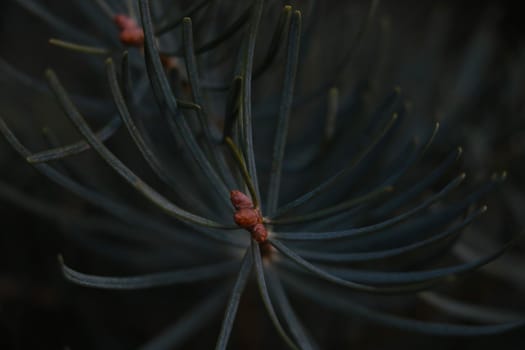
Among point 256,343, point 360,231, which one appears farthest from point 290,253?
point 256,343

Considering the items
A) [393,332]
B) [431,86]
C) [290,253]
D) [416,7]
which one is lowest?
[290,253]

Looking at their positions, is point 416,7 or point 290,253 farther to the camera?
point 416,7

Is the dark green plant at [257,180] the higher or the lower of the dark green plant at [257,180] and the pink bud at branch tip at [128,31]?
the lower

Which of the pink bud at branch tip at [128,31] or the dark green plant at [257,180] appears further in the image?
the pink bud at branch tip at [128,31]

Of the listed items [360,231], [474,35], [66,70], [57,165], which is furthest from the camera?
[66,70]

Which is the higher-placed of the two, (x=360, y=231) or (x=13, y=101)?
(x=13, y=101)

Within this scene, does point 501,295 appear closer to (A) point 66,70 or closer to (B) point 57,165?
(B) point 57,165

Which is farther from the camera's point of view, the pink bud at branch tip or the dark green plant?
the pink bud at branch tip

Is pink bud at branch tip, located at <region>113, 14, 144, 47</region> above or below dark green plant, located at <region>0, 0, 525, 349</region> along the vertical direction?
above
